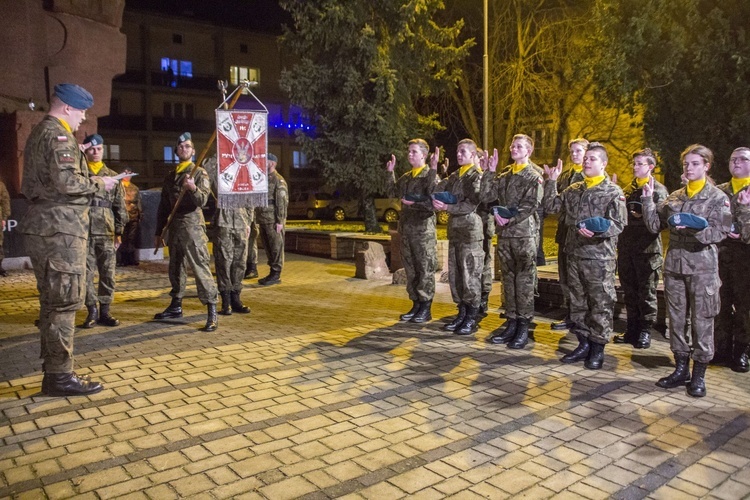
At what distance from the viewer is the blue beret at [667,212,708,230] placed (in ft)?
17.3

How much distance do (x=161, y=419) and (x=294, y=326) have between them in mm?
3282

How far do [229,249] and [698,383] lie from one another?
19.0 feet

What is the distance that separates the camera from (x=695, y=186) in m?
5.53

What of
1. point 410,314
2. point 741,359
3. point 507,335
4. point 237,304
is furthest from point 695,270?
point 237,304

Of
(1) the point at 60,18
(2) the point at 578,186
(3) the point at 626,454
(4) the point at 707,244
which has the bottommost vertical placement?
(3) the point at 626,454

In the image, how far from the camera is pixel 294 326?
26.2ft

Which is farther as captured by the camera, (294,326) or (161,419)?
(294,326)

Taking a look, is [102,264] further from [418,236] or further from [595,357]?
[595,357]

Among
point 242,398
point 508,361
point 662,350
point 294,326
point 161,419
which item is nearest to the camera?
point 161,419

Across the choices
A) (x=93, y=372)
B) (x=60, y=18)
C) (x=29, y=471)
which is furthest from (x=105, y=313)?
(x=60, y=18)

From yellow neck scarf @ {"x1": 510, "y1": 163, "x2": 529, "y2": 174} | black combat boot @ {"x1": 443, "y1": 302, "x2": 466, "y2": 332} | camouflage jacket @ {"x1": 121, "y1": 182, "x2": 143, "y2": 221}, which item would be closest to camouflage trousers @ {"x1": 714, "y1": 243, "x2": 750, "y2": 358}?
yellow neck scarf @ {"x1": 510, "y1": 163, "x2": 529, "y2": 174}

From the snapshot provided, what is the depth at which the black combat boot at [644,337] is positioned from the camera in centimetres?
703

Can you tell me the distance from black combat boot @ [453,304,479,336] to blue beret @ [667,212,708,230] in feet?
9.27

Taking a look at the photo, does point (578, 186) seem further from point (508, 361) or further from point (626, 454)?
point (626, 454)
